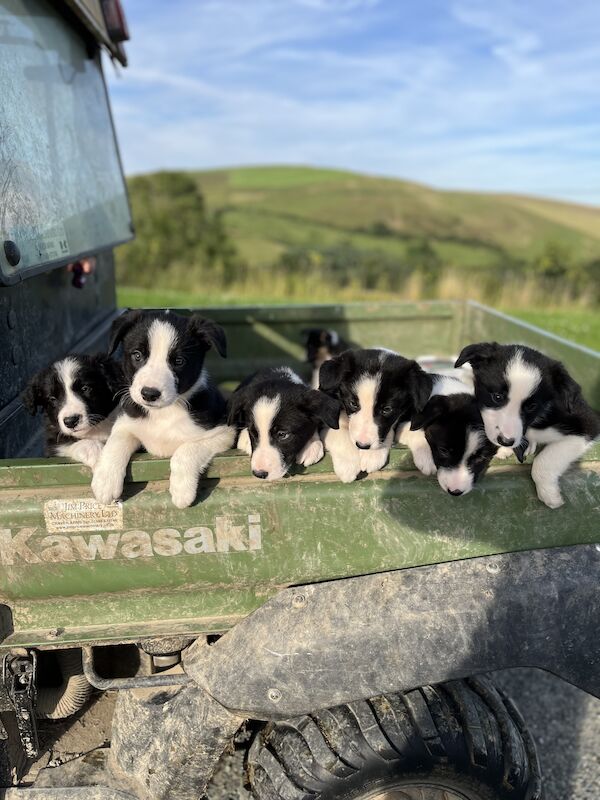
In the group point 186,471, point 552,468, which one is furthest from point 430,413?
point 186,471

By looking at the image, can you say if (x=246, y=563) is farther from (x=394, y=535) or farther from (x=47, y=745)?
(x=47, y=745)

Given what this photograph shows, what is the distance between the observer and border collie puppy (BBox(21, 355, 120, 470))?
9.46 feet

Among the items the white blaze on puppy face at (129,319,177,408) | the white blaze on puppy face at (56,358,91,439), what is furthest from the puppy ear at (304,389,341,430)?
the white blaze on puppy face at (56,358,91,439)

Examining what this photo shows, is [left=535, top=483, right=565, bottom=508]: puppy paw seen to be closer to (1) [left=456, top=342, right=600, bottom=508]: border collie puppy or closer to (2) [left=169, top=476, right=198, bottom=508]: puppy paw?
(1) [left=456, top=342, right=600, bottom=508]: border collie puppy

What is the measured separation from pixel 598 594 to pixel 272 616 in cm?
122

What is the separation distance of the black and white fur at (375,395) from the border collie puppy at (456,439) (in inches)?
2.3

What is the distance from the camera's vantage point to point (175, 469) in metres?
2.29

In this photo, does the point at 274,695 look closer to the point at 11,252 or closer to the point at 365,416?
the point at 365,416

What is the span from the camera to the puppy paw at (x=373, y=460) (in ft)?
8.00

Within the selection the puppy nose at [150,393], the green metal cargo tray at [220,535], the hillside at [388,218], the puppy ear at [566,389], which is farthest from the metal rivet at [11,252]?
the hillside at [388,218]

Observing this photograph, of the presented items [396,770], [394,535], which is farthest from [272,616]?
[396,770]

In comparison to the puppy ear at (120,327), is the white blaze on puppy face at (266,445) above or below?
below

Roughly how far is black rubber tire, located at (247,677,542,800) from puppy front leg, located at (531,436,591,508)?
852mm

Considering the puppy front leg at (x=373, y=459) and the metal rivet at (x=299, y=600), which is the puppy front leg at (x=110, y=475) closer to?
the metal rivet at (x=299, y=600)
